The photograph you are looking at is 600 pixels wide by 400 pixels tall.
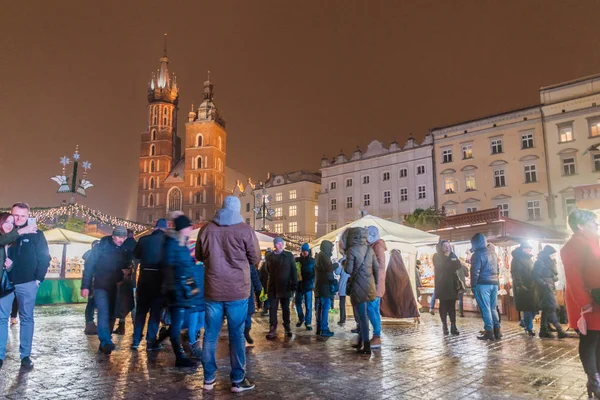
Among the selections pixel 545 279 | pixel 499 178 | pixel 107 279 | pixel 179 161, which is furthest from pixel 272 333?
pixel 179 161

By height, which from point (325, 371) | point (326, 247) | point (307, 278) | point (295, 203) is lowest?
point (325, 371)

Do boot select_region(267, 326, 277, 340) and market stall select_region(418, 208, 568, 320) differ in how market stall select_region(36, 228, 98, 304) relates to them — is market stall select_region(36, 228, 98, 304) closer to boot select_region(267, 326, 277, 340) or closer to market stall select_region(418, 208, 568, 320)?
boot select_region(267, 326, 277, 340)

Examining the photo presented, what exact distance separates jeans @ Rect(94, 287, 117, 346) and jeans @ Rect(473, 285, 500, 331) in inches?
276

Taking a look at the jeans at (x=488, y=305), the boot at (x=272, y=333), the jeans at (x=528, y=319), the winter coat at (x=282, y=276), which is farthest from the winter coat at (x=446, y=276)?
the boot at (x=272, y=333)

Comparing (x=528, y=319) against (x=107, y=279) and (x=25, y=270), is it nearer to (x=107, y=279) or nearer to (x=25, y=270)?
(x=107, y=279)

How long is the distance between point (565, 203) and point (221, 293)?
128 ft

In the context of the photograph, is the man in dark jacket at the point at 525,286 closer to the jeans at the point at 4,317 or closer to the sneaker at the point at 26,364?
the sneaker at the point at 26,364

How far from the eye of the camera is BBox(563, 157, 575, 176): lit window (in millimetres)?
36619

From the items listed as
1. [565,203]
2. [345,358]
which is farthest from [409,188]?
[345,358]

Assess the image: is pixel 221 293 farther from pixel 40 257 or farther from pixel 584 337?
pixel 584 337

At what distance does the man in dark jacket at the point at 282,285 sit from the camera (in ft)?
29.7

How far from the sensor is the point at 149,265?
23.6 feet

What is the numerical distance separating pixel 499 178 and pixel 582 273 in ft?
131

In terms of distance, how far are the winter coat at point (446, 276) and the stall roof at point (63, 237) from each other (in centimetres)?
1515
